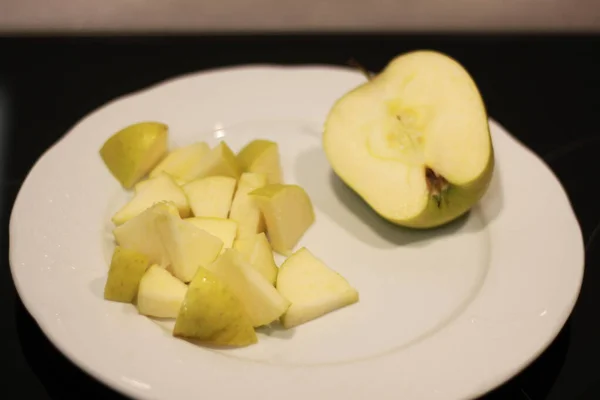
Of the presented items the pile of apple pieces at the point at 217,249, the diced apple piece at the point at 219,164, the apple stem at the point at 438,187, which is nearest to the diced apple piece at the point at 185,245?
the pile of apple pieces at the point at 217,249

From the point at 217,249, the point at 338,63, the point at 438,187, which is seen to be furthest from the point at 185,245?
the point at 338,63

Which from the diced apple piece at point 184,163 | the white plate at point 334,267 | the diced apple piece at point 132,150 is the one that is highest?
the diced apple piece at point 132,150

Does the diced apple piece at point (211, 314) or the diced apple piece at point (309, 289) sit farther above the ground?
the diced apple piece at point (211, 314)

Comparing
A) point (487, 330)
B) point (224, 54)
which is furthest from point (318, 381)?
point (224, 54)

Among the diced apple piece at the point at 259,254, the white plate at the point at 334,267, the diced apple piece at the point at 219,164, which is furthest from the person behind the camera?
the diced apple piece at the point at 219,164

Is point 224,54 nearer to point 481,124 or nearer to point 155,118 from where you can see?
point 155,118

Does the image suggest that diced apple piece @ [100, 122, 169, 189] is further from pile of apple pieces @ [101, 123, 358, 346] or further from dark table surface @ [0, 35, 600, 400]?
dark table surface @ [0, 35, 600, 400]

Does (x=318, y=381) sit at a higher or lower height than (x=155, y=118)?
lower

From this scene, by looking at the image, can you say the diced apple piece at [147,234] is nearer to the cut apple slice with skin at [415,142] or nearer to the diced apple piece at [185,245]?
the diced apple piece at [185,245]
